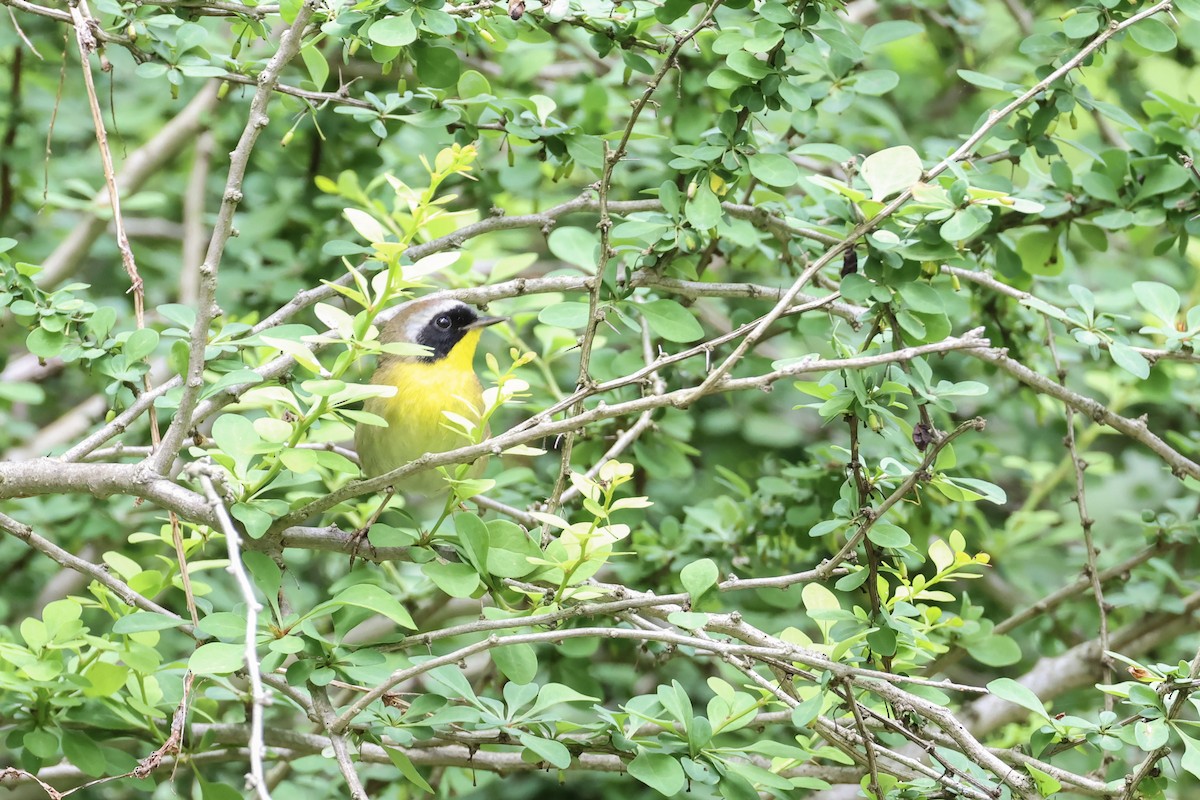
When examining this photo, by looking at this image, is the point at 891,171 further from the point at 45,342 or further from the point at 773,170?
the point at 45,342

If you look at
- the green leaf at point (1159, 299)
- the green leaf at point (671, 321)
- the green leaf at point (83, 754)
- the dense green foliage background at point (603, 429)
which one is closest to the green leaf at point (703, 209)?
the dense green foliage background at point (603, 429)

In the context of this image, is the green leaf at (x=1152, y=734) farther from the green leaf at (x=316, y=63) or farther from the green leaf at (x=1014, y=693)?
the green leaf at (x=316, y=63)

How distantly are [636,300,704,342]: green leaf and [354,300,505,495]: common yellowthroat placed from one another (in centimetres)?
66

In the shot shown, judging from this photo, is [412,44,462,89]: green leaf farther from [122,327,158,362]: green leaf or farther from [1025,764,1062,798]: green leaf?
[1025,764,1062,798]: green leaf

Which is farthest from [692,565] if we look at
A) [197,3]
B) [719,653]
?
[197,3]

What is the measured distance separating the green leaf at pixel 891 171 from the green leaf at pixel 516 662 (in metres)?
0.97

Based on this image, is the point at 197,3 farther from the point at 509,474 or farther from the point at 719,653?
the point at 719,653

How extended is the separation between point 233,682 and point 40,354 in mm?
823

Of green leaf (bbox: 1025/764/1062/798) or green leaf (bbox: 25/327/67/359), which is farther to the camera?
green leaf (bbox: 25/327/67/359)

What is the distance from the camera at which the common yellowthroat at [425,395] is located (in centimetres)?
309

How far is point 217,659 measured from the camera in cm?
183

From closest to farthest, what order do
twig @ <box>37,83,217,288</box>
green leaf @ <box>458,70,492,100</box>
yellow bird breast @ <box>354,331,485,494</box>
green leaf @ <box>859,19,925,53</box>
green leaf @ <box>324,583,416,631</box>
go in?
1. green leaf @ <box>324,583,416,631</box>
2. green leaf @ <box>458,70,492,100</box>
3. green leaf @ <box>859,19,925,53</box>
4. yellow bird breast @ <box>354,331,485,494</box>
5. twig @ <box>37,83,217,288</box>

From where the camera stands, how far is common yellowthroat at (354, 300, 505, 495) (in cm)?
309

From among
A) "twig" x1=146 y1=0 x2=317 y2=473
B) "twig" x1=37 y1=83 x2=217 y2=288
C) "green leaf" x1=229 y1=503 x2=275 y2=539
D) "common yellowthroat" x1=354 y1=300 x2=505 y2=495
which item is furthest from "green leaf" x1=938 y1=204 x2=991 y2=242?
"twig" x1=37 y1=83 x2=217 y2=288
